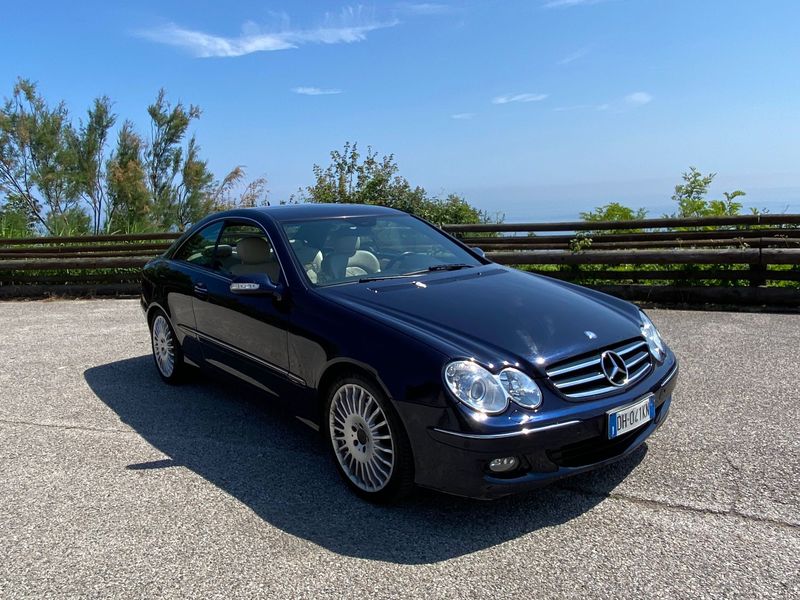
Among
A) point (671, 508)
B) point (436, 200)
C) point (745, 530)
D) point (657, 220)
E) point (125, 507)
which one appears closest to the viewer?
point (745, 530)

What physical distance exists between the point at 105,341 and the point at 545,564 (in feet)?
21.6

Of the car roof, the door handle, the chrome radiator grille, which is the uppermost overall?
the car roof

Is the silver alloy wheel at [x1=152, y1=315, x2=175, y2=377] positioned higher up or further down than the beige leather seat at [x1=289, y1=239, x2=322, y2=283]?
further down

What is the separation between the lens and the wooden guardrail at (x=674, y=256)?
880 cm

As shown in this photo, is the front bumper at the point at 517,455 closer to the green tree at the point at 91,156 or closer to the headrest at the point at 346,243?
the headrest at the point at 346,243

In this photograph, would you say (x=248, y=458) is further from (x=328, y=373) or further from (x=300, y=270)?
(x=300, y=270)

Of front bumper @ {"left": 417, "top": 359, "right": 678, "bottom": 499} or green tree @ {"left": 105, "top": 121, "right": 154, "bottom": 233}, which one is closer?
front bumper @ {"left": 417, "top": 359, "right": 678, "bottom": 499}

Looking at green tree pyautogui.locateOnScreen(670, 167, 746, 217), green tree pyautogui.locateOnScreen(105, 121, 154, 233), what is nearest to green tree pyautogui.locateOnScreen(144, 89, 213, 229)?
green tree pyautogui.locateOnScreen(105, 121, 154, 233)

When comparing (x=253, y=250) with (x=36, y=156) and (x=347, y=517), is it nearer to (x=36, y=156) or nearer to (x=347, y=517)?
(x=347, y=517)

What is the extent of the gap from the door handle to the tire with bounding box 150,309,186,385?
0.67 m

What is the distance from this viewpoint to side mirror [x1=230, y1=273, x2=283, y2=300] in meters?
4.30

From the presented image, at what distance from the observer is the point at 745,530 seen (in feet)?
10.6

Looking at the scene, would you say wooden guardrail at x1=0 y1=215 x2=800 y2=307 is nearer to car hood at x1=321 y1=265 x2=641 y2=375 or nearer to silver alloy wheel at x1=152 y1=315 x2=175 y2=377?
car hood at x1=321 y1=265 x2=641 y2=375

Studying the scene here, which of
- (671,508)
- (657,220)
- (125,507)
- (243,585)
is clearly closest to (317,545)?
(243,585)
